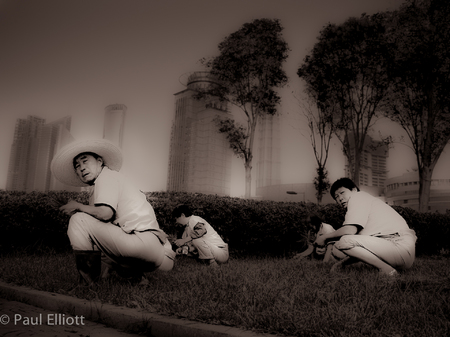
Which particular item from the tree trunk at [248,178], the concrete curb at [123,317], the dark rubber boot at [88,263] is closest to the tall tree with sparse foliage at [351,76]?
the tree trunk at [248,178]

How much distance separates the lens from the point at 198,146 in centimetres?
1348

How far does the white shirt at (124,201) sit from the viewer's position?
10.4 feet

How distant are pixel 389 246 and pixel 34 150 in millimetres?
Result: 9304

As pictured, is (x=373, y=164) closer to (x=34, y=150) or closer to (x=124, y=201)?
(x=34, y=150)

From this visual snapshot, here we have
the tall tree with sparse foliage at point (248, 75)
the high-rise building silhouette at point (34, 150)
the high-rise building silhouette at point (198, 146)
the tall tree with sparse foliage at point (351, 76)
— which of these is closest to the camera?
the high-rise building silhouette at point (34, 150)

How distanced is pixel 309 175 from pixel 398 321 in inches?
501

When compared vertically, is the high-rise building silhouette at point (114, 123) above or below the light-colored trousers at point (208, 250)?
above

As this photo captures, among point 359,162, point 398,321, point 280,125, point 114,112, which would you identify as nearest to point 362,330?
point 398,321

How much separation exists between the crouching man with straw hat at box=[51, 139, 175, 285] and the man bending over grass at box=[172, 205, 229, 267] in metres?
1.76

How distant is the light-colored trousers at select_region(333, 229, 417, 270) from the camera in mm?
3887

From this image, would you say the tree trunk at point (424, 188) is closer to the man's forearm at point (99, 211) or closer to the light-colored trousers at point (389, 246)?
the light-colored trousers at point (389, 246)

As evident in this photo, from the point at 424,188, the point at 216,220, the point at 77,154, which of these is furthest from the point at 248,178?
the point at 77,154

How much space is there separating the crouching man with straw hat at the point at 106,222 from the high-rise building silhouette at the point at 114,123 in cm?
776

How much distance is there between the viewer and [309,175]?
14.7m
